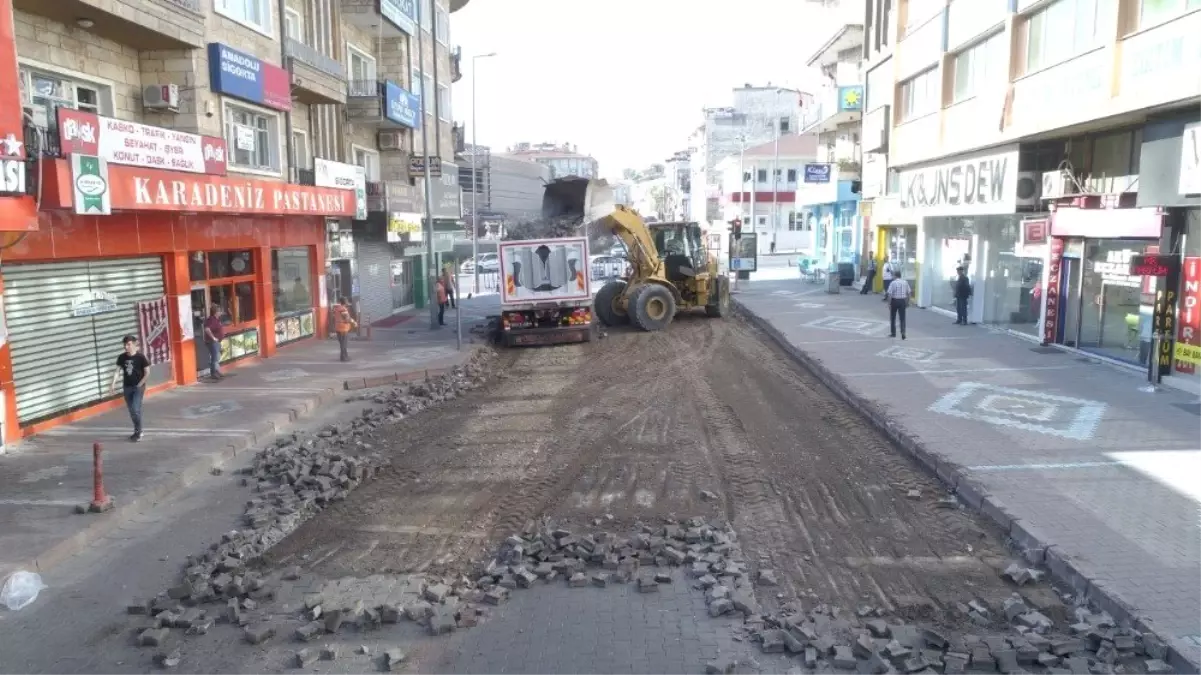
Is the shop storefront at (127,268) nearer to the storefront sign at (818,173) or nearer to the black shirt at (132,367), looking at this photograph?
the black shirt at (132,367)

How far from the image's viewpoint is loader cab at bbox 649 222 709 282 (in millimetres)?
24641

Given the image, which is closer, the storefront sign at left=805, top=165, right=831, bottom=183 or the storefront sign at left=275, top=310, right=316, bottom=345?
the storefront sign at left=275, top=310, right=316, bottom=345

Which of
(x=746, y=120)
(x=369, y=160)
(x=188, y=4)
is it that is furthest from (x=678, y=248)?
(x=746, y=120)

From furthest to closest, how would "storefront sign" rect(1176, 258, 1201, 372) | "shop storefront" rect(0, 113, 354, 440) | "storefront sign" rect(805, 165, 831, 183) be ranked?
"storefront sign" rect(805, 165, 831, 183)
"storefront sign" rect(1176, 258, 1201, 372)
"shop storefront" rect(0, 113, 354, 440)

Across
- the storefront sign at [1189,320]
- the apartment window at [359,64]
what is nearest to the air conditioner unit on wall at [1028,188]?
the storefront sign at [1189,320]

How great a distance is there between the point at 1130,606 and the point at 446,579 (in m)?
5.16

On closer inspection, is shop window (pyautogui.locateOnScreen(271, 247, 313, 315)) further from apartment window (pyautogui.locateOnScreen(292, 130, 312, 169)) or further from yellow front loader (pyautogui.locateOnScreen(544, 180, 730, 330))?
yellow front loader (pyautogui.locateOnScreen(544, 180, 730, 330))

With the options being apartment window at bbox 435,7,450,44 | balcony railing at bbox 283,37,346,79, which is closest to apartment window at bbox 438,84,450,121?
apartment window at bbox 435,7,450,44

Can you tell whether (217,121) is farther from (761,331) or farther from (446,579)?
(761,331)

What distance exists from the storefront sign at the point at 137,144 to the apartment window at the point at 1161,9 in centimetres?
1579

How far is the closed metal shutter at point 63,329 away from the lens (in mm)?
11750

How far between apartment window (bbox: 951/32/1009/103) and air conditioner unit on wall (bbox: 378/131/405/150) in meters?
16.6

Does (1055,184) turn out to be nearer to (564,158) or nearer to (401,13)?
(401,13)

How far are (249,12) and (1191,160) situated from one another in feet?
57.8
